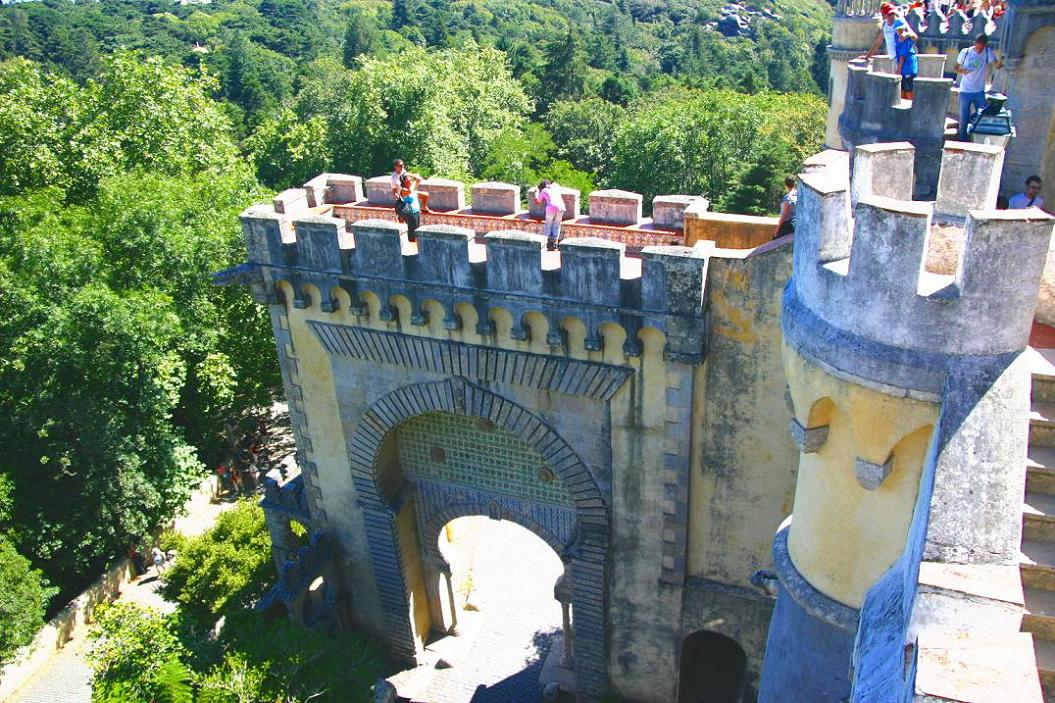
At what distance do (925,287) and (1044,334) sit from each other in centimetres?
227

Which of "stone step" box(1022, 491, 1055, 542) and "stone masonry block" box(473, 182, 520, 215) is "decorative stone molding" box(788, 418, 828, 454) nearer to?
"stone step" box(1022, 491, 1055, 542)

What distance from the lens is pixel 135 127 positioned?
28.9 meters

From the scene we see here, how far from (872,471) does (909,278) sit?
1608 mm

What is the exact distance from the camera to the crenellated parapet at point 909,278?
198 inches

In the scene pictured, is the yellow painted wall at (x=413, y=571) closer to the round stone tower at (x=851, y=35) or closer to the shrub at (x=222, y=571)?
the shrub at (x=222, y=571)

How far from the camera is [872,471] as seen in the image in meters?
6.25

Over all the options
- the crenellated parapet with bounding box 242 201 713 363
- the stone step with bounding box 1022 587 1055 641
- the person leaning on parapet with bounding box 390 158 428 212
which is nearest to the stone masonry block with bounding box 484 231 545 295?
the crenellated parapet with bounding box 242 201 713 363

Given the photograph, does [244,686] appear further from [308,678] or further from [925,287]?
[925,287]

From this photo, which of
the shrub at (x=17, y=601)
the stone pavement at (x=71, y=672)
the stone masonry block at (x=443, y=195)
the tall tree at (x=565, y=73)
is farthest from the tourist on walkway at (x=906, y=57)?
the tall tree at (x=565, y=73)

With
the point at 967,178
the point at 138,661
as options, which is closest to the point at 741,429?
the point at 967,178

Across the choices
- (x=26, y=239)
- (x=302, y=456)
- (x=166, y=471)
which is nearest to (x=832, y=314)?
(x=302, y=456)

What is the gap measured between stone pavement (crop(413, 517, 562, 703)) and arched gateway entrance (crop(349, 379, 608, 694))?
166 cm

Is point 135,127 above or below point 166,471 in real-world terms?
above

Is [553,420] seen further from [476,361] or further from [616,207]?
[616,207]
